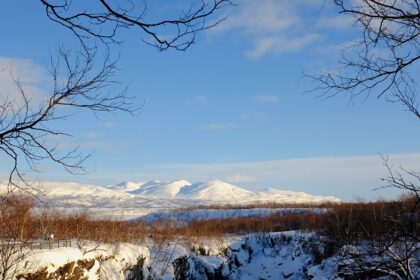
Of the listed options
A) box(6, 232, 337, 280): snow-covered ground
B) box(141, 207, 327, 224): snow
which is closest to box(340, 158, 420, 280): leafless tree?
box(6, 232, 337, 280): snow-covered ground

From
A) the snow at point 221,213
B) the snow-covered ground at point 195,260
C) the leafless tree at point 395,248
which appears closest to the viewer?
the leafless tree at point 395,248

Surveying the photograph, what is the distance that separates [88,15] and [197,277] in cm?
1830

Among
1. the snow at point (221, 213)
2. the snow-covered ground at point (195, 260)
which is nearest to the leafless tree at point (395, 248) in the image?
the snow-covered ground at point (195, 260)

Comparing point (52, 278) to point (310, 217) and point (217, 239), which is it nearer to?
point (217, 239)

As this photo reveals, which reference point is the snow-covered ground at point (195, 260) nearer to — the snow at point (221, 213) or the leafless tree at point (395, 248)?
the leafless tree at point (395, 248)

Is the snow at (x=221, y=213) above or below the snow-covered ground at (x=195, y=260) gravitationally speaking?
above

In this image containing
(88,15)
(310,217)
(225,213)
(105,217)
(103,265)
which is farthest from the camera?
(225,213)

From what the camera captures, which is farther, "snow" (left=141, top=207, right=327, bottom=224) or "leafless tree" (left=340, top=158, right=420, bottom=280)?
"snow" (left=141, top=207, right=327, bottom=224)

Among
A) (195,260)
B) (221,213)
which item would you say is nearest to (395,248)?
(195,260)

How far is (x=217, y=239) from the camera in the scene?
26078 mm

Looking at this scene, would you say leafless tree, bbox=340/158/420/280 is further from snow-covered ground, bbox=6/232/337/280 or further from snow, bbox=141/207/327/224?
snow, bbox=141/207/327/224

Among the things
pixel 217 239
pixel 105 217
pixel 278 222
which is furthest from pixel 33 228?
pixel 278 222

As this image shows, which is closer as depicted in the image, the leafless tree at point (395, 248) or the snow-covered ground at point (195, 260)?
the leafless tree at point (395, 248)

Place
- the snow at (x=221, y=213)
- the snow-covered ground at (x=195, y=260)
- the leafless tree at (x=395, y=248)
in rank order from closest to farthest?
the leafless tree at (x=395, y=248) < the snow-covered ground at (x=195, y=260) < the snow at (x=221, y=213)
